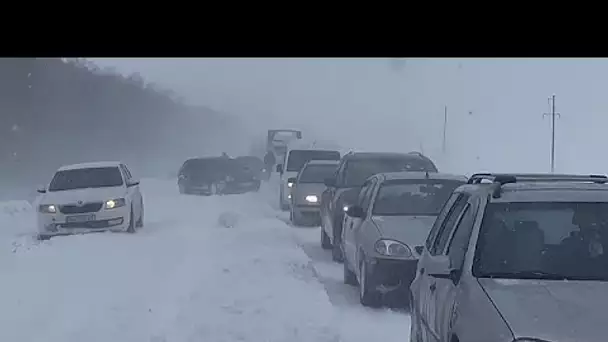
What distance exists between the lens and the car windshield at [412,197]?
12.4 meters

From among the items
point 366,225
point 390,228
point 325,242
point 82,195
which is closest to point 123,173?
point 82,195

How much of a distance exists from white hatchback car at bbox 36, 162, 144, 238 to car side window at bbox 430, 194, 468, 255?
1233 centimetres

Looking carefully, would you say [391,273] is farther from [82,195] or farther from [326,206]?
[82,195]

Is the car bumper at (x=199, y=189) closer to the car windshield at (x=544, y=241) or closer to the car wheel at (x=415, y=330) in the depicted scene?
the car wheel at (x=415, y=330)

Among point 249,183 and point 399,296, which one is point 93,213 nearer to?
point 399,296

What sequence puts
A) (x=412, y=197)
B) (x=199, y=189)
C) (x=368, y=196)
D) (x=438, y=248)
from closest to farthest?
(x=438, y=248), (x=412, y=197), (x=368, y=196), (x=199, y=189)

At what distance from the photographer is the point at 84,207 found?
62.1 ft

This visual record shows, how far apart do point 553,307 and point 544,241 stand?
108cm

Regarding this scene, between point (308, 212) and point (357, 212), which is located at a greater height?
point (357, 212)

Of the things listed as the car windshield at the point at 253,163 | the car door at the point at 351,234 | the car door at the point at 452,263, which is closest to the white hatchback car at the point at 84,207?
the car door at the point at 351,234

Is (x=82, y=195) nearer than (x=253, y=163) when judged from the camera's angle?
Yes
